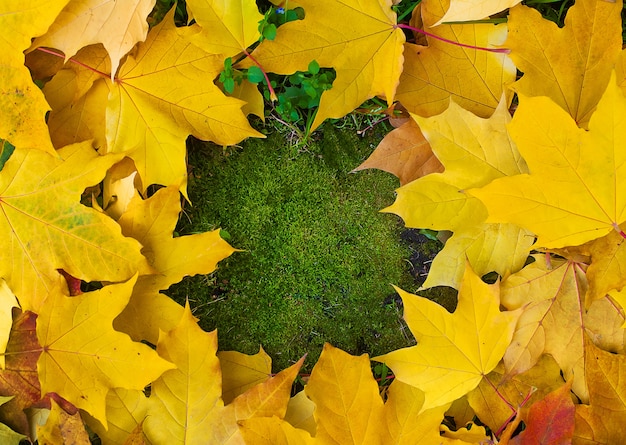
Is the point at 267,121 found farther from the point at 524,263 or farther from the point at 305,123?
the point at 524,263

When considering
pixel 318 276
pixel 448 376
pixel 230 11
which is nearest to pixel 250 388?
pixel 318 276

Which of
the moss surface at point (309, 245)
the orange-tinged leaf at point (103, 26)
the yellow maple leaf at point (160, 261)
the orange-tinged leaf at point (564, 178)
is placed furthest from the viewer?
the moss surface at point (309, 245)

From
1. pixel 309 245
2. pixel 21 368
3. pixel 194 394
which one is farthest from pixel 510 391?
pixel 21 368

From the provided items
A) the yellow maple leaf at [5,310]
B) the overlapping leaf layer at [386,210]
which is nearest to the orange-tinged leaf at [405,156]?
the overlapping leaf layer at [386,210]

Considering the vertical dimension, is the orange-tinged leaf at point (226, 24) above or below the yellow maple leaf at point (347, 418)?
above

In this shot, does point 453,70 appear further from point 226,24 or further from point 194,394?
point 194,394

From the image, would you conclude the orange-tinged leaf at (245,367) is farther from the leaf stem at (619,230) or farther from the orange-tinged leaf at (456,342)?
the leaf stem at (619,230)
